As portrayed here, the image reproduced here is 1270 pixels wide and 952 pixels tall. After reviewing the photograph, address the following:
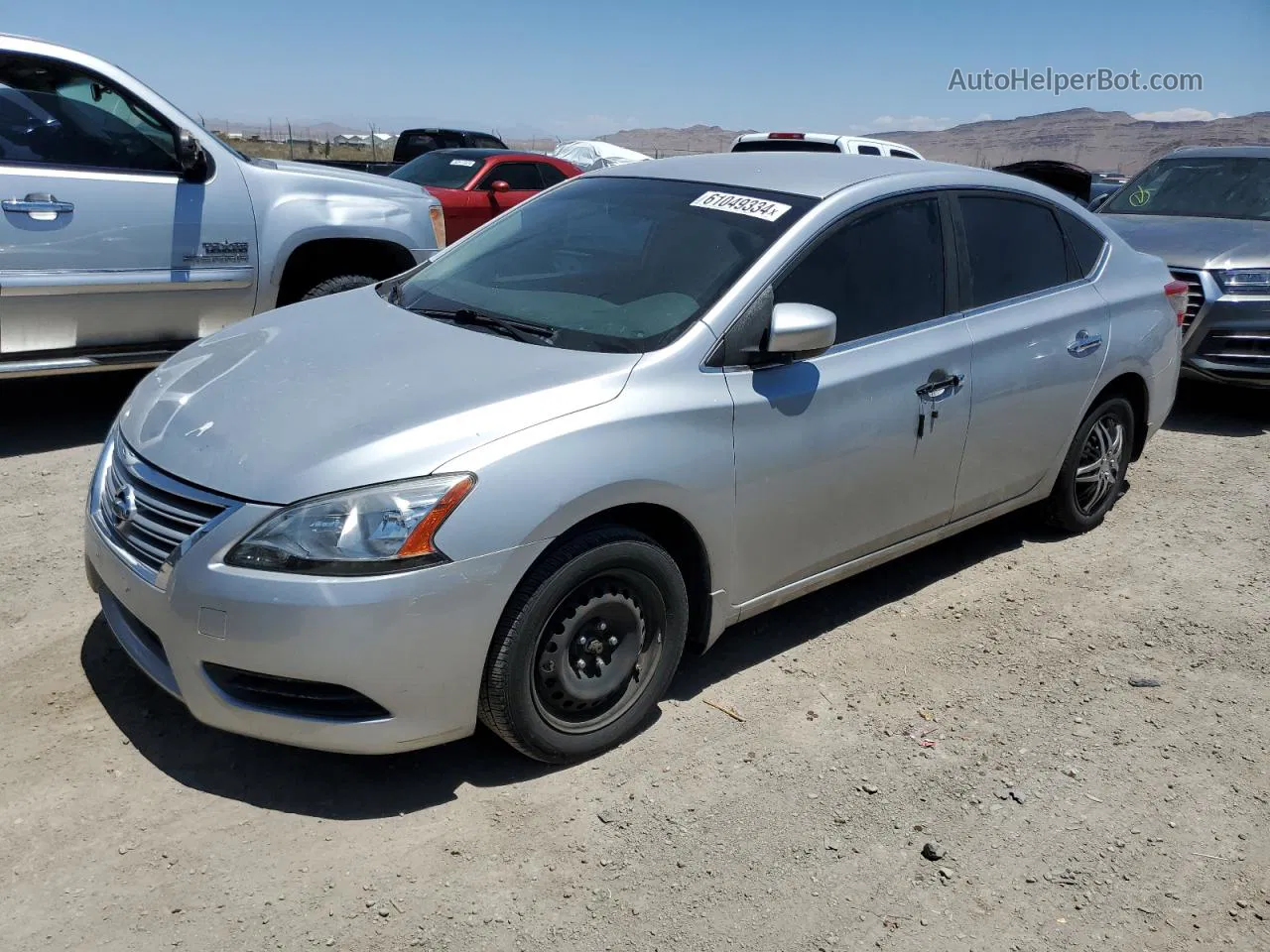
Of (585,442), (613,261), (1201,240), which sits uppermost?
(1201,240)

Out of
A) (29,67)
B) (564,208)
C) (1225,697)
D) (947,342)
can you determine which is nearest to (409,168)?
(29,67)

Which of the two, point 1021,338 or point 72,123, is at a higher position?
point 72,123

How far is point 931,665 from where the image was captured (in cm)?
406

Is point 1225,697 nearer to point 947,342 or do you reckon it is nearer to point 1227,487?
point 947,342

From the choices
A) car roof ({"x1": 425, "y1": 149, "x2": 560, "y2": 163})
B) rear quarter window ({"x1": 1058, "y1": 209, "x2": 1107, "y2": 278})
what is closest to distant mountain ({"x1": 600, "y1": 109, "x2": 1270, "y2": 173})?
car roof ({"x1": 425, "y1": 149, "x2": 560, "y2": 163})

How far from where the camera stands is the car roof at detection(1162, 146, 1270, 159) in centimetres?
888

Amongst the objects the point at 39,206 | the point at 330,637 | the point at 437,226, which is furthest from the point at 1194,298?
the point at 39,206

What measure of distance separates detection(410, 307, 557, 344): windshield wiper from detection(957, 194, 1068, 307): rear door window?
177 cm

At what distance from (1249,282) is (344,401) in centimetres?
671

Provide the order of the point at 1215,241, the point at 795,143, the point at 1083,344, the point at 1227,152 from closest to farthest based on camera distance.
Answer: the point at 1083,344 < the point at 1215,241 < the point at 1227,152 < the point at 795,143

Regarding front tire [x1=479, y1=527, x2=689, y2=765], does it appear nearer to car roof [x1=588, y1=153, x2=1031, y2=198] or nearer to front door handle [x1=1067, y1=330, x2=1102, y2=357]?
car roof [x1=588, y1=153, x2=1031, y2=198]

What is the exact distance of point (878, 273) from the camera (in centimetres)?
396

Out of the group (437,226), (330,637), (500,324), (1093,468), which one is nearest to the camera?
(330,637)

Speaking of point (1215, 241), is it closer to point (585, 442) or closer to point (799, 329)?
point (799, 329)
